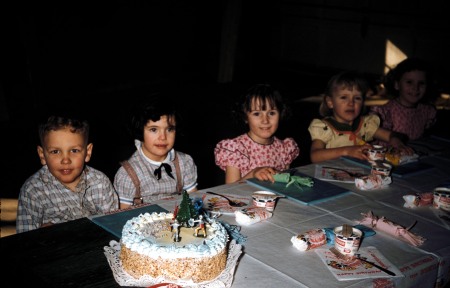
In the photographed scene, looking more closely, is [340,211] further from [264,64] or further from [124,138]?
[264,64]

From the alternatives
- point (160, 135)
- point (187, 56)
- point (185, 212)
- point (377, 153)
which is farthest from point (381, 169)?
point (187, 56)

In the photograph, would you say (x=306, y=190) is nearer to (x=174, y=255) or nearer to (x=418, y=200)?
(x=418, y=200)

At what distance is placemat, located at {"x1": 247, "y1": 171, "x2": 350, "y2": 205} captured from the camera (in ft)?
8.98

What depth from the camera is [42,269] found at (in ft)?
6.26

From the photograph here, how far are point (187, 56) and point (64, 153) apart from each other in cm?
911

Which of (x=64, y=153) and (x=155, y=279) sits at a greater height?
(x=64, y=153)

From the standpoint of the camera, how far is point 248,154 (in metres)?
3.69

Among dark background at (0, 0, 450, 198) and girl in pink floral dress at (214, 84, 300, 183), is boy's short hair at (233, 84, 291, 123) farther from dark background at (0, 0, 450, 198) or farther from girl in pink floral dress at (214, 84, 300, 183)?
dark background at (0, 0, 450, 198)

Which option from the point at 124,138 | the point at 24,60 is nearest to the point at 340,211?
the point at 124,138

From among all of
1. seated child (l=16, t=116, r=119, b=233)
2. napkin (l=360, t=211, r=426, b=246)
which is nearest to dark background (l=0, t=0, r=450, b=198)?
seated child (l=16, t=116, r=119, b=233)

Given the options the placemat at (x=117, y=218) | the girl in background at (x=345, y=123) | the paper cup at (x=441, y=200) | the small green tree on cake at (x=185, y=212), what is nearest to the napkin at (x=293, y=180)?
the paper cup at (x=441, y=200)

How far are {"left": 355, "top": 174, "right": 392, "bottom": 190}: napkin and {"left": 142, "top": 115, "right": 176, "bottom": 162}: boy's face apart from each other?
1.16 m

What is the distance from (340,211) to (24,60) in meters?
7.11

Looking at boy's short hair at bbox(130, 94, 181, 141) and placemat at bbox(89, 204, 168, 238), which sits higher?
boy's short hair at bbox(130, 94, 181, 141)
